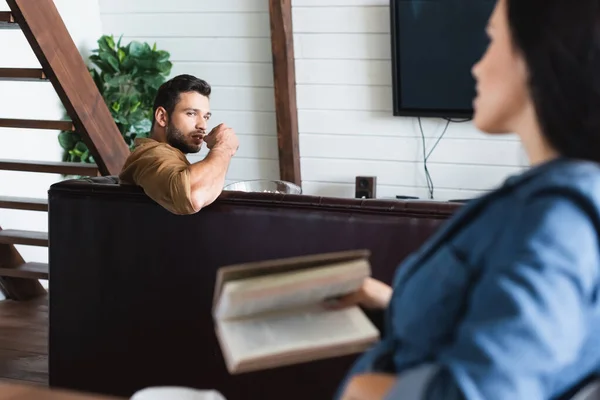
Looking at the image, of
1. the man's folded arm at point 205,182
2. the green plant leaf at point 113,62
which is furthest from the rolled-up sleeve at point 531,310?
the green plant leaf at point 113,62

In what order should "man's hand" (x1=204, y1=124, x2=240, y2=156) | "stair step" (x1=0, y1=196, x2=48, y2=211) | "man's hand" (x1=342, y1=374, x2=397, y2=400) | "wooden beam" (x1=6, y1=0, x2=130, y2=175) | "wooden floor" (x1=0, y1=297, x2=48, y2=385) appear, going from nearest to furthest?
1. "man's hand" (x1=342, y1=374, x2=397, y2=400)
2. "man's hand" (x1=204, y1=124, x2=240, y2=156)
3. "wooden beam" (x1=6, y1=0, x2=130, y2=175)
4. "wooden floor" (x1=0, y1=297, x2=48, y2=385)
5. "stair step" (x1=0, y1=196, x2=48, y2=211)

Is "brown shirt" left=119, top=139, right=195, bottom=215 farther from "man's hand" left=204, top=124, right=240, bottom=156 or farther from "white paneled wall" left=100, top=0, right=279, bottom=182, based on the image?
"white paneled wall" left=100, top=0, right=279, bottom=182

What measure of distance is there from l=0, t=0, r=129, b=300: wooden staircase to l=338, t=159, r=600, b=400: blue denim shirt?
2228mm

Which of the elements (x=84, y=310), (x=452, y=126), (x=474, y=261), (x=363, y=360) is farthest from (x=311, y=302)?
(x=452, y=126)

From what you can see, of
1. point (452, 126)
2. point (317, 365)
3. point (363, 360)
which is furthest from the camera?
point (452, 126)

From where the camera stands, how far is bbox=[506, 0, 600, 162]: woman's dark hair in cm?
73

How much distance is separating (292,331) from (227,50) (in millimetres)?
3697

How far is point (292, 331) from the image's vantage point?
0.93 m

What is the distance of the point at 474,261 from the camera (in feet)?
2.56

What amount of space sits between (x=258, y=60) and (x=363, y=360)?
12.0 ft

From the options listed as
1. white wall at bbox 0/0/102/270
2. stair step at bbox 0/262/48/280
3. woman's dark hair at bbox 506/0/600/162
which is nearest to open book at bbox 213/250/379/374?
woman's dark hair at bbox 506/0/600/162

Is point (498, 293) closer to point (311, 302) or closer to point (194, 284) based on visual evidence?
point (311, 302)

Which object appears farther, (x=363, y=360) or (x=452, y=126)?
(x=452, y=126)

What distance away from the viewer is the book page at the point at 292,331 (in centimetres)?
87
